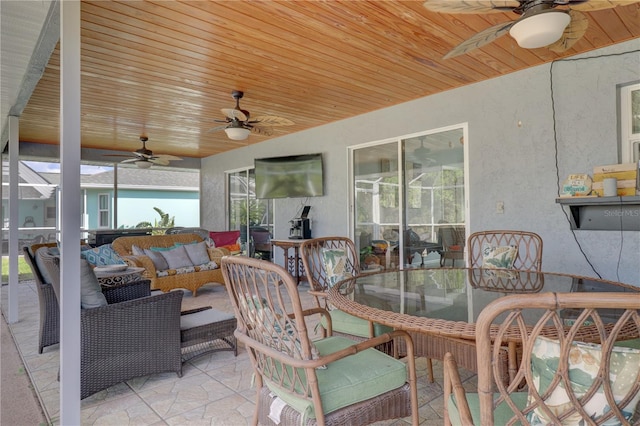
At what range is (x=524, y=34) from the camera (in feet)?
6.36

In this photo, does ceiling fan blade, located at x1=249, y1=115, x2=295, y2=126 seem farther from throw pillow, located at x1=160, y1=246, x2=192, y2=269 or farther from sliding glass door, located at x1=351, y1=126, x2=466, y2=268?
throw pillow, located at x1=160, y1=246, x2=192, y2=269

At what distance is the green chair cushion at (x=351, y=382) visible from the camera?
1.38 metres

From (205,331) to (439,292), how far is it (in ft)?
5.96

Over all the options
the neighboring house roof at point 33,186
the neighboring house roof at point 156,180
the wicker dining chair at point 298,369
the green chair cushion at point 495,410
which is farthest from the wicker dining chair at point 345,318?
the neighboring house roof at point 156,180

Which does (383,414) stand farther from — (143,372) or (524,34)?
(524,34)

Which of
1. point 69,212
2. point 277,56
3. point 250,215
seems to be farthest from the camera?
point 250,215

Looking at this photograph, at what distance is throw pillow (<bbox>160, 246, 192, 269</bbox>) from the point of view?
17.1 ft

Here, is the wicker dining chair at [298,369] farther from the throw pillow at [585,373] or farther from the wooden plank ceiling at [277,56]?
the wooden plank ceiling at [277,56]

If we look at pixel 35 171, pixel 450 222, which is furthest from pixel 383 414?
pixel 35 171

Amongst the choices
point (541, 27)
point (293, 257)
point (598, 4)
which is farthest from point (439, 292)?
point (293, 257)

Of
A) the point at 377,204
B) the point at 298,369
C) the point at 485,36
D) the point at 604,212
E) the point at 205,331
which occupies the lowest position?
the point at 205,331

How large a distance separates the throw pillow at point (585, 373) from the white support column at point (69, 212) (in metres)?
2.02

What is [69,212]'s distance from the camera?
1.83 m

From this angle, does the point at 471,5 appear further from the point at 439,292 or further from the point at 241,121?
the point at 241,121
